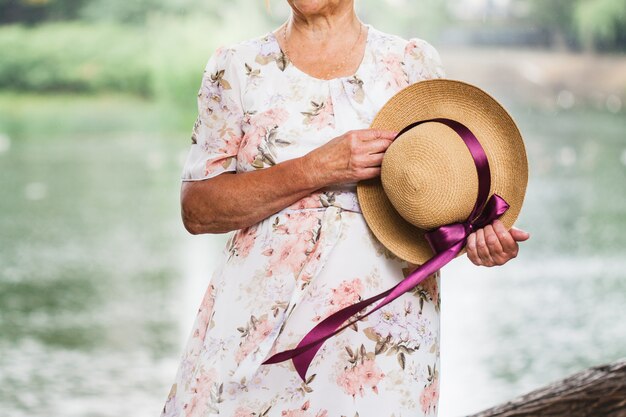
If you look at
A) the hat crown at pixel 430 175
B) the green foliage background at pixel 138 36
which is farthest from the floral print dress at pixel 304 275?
the green foliage background at pixel 138 36

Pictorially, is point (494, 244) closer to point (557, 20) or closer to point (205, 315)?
point (205, 315)

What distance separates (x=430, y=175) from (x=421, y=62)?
0.22 metres

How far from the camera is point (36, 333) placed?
15.8 ft

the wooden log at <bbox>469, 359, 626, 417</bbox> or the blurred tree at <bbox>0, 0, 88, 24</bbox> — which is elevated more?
the blurred tree at <bbox>0, 0, 88, 24</bbox>

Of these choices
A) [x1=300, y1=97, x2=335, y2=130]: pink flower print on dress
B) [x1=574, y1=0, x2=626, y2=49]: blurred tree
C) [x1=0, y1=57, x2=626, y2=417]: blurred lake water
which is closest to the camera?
[x1=300, y1=97, x2=335, y2=130]: pink flower print on dress

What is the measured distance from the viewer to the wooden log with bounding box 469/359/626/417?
5.55 ft

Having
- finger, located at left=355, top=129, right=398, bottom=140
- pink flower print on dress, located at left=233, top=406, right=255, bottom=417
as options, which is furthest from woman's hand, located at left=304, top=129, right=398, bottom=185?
pink flower print on dress, located at left=233, top=406, right=255, bottom=417

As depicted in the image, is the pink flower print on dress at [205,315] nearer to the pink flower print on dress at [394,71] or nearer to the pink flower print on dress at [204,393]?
the pink flower print on dress at [204,393]

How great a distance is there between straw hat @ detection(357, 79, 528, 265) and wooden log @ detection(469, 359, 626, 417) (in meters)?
0.40

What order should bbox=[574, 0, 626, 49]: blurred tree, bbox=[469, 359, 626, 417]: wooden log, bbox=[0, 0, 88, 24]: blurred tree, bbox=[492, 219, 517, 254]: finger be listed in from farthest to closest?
bbox=[0, 0, 88, 24]: blurred tree → bbox=[574, 0, 626, 49]: blurred tree → bbox=[469, 359, 626, 417]: wooden log → bbox=[492, 219, 517, 254]: finger

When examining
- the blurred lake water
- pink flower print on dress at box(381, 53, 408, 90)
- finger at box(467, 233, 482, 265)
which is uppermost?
the blurred lake water

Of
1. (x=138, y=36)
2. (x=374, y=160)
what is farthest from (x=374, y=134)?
(x=138, y=36)

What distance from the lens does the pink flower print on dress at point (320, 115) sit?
4.96 ft

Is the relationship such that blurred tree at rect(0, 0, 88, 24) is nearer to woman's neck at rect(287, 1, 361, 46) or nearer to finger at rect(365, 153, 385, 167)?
woman's neck at rect(287, 1, 361, 46)
